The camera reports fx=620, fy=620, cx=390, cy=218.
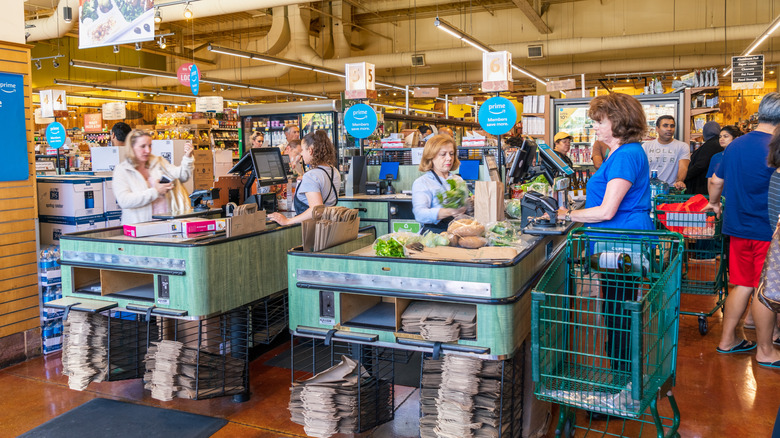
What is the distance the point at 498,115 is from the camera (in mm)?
8938

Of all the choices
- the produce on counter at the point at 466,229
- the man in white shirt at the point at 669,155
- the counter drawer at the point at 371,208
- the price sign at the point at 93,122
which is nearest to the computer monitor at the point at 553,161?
the produce on counter at the point at 466,229

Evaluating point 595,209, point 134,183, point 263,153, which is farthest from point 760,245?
point 134,183

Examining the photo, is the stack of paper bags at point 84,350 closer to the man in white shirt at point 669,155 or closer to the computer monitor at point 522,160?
the computer monitor at point 522,160

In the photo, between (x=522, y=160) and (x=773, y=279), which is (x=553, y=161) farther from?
(x=773, y=279)

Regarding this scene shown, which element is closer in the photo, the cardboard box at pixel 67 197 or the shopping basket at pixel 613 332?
the shopping basket at pixel 613 332

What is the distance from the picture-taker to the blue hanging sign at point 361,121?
883 cm

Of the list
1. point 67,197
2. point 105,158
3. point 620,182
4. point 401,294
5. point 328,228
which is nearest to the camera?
point 401,294

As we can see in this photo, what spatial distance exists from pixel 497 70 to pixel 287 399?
23.9 feet

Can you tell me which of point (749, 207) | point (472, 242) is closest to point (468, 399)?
point (472, 242)

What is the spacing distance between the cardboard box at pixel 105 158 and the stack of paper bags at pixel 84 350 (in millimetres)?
5067

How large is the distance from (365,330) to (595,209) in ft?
4.28

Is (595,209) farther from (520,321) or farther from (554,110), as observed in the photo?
(554,110)

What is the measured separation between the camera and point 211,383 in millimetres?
3555

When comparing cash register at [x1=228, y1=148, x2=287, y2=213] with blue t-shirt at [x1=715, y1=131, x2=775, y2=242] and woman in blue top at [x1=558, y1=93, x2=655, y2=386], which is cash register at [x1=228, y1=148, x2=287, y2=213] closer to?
woman in blue top at [x1=558, y1=93, x2=655, y2=386]
